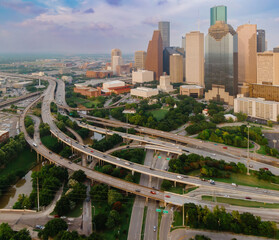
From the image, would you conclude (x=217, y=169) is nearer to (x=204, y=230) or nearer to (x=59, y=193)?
(x=204, y=230)

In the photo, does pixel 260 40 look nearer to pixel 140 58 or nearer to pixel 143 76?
pixel 143 76

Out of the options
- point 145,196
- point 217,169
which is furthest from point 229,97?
point 145,196

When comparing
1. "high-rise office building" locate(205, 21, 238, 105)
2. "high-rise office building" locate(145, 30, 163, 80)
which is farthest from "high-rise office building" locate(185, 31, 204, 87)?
"high-rise office building" locate(205, 21, 238, 105)

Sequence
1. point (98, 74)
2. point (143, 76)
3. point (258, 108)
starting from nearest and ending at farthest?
point (258, 108) → point (143, 76) → point (98, 74)

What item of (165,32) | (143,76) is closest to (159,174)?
(143,76)

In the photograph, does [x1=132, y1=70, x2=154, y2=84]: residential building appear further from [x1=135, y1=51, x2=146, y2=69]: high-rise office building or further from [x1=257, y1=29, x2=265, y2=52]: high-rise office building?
[x1=257, y1=29, x2=265, y2=52]: high-rise office building

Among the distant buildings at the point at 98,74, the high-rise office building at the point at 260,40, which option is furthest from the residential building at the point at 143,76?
the high-rise office building at the point at 260,40

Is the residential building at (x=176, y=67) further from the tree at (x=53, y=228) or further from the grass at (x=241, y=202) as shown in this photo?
the tree at (x=53, y=228)
